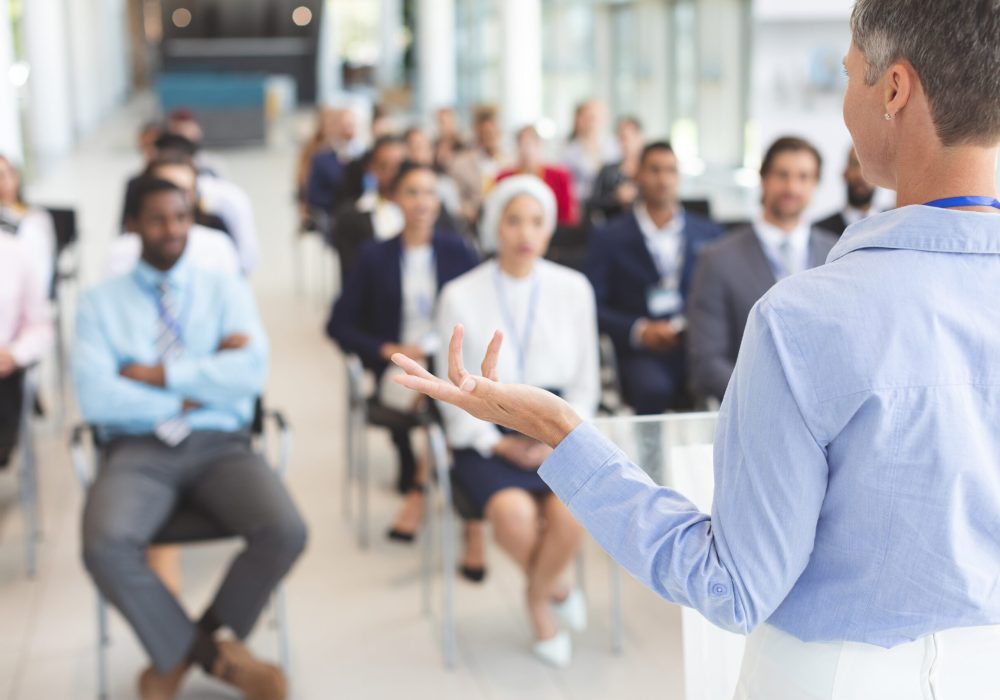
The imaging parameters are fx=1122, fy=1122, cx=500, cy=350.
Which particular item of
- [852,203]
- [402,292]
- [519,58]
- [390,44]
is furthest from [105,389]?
[390,44]

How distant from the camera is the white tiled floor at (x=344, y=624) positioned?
341 cm

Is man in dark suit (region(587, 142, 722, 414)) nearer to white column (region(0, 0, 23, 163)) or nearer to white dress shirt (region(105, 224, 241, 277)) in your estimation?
white dress shirt (region(105, 224, 241, 277))

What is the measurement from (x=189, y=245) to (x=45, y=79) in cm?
1586

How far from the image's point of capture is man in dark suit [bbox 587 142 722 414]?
4.51m

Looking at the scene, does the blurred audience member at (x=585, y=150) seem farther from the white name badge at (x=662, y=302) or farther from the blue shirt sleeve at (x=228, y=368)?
the blue shirt sleeve at (x=228, y=368)

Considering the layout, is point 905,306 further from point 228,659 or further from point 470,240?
point 470,240

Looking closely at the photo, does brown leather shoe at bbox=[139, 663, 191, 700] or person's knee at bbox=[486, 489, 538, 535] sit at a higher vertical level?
person's knee at bbox=[486, 489, 538, 535]

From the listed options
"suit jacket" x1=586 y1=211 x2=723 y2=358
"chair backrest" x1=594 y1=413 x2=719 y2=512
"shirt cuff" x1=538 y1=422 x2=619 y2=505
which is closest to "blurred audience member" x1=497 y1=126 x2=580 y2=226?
"suit jacket" x1=586 y1=211 x2=723 y2=358

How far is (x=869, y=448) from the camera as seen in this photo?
1049mm

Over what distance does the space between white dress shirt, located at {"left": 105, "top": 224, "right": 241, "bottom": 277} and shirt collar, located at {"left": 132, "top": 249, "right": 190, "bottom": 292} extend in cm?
84

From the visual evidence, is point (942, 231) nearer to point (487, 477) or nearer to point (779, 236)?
point (487, 477)

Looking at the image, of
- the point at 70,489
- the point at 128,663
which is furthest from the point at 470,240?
the point at 128,663

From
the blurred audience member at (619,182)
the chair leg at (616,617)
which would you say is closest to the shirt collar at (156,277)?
the chair leg at (616,617)

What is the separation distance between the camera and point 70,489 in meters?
5.01
